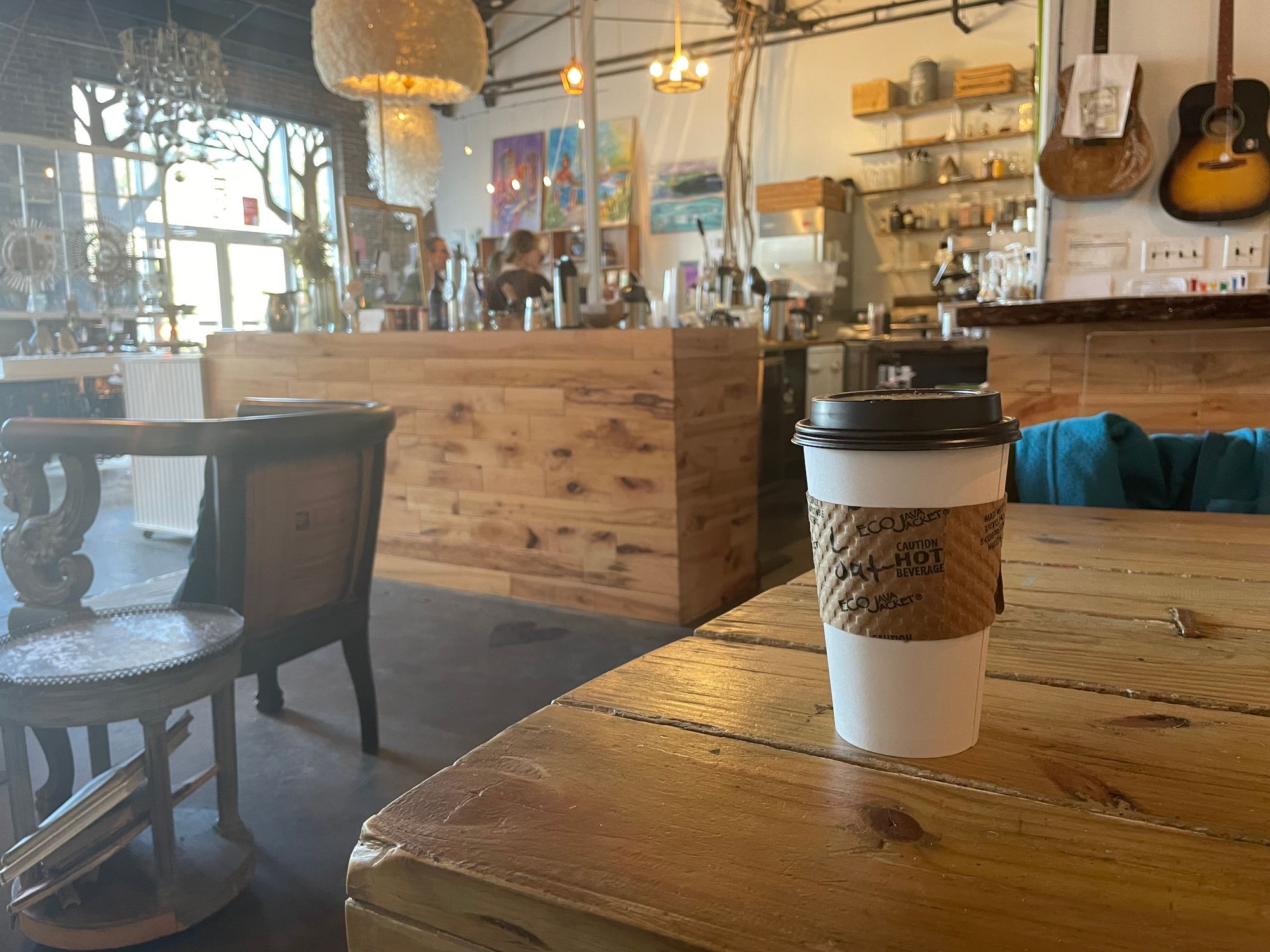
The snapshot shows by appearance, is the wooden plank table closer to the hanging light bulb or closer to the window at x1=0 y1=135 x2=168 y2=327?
the hanging light bulb

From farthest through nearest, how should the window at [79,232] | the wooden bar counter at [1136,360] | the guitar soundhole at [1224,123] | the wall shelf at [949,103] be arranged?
the window at [79,232], the wall shelf at [949,103], the guitar soundhole at [1224,123], the wooden bar counter at [1136,360]

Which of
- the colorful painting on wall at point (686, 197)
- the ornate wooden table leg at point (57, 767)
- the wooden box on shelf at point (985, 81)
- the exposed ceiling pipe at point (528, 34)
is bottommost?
the ornate wooden table leg at point (57, 767)

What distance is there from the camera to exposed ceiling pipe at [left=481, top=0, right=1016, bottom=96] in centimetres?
766

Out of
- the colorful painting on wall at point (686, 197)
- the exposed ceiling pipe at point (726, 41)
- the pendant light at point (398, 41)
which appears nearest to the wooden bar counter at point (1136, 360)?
the pendant light at point (398, 41)

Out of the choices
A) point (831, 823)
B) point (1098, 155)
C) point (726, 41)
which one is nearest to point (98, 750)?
point (831, 823)

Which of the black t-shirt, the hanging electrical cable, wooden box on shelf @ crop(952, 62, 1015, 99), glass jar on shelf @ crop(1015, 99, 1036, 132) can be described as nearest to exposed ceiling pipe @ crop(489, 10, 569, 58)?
the hanging electrical cable

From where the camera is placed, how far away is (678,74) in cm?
600

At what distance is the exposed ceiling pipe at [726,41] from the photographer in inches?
302

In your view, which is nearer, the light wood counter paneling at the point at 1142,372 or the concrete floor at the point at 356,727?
the concrete floor at the point at 356,727

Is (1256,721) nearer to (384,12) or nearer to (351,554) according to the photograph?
(351,554)

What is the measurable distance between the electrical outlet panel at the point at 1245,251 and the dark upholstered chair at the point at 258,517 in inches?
110

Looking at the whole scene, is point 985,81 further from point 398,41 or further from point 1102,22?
point 398,41

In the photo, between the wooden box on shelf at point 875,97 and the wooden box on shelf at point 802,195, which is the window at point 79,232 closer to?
the wooden box on shelf at point 802,195

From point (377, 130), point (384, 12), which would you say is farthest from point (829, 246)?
point (384, 12)
